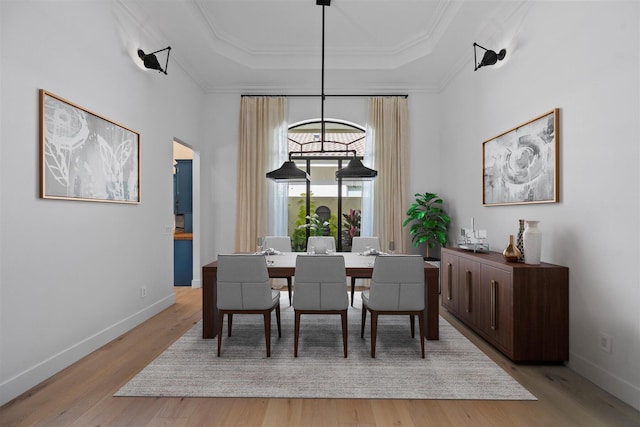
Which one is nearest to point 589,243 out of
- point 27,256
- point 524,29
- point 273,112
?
point 524,29

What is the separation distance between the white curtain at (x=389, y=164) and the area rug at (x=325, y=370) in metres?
2.18

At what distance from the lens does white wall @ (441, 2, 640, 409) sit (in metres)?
2.04

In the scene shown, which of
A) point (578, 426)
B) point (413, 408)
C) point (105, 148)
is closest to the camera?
point (578, 426)

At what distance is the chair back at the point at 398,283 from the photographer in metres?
2.65

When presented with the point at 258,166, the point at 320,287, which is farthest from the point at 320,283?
the point at 258,166

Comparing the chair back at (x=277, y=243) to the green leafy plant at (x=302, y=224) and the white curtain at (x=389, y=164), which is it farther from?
the white curtain at (x=389, y=164)

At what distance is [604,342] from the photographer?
7.29ft

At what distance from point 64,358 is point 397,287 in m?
2.60

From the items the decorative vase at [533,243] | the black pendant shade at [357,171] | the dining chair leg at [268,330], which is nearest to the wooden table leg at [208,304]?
the dining chair leg at [268,330]

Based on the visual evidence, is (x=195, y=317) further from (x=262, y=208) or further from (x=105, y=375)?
(x=262, y=208)

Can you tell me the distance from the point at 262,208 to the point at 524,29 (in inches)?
153

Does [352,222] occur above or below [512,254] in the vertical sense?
above

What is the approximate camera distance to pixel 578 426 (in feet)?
5.99

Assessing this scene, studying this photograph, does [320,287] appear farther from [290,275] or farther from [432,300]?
[432,300]
